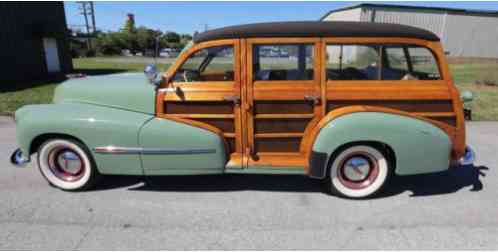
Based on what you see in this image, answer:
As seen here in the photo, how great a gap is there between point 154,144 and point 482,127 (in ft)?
21.1

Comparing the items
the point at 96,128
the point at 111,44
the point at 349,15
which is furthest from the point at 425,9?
the point at 111,44

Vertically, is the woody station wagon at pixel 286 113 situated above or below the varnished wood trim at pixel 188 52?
below

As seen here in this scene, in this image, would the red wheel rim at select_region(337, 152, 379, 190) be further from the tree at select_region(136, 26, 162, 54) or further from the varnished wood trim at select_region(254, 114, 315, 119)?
the tree at select_region(136, 26, 162, 54)

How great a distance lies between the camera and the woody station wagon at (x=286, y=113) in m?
3.07

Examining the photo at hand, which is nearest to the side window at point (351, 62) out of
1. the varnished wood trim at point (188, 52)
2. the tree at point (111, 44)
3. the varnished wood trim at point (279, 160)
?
the varnished wood trim at point (279, 160)

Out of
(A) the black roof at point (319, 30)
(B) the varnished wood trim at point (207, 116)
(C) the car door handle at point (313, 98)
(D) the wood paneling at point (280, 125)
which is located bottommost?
(D) the wood paneling at point (280, 125)

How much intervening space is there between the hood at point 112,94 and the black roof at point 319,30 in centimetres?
100

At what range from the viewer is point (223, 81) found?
127 inches

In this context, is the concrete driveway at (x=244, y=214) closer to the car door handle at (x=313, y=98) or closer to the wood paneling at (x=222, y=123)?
Answer: the wood paneling at (x=222, y=123)

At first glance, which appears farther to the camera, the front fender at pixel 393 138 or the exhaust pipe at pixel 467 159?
the exhaust pipe at pixel 467 159

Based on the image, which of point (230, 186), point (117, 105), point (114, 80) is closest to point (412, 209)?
point (230, 186)

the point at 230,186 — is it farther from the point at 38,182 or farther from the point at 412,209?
the point at 38,182

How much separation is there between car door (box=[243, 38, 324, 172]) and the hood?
1.05 m

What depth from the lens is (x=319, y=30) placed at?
3.05 m
